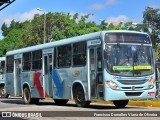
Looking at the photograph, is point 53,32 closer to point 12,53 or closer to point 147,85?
point 12,53

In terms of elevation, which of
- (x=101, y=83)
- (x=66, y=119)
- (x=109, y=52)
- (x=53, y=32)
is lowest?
(x=66, y=119)

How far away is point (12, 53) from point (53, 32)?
26752 mm

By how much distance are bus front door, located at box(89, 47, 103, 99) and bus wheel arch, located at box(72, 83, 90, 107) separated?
2.25ft

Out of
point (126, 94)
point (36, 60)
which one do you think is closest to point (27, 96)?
point (36, 60)

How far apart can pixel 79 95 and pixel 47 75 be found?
10.3ft

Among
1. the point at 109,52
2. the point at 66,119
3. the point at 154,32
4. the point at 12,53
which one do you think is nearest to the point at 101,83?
the point at 109,52

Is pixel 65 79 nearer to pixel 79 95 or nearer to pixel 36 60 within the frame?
pixel 79 95

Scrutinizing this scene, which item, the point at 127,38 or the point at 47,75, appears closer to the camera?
the point at 127,38

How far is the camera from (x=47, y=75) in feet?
64.7

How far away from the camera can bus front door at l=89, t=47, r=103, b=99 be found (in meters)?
15.8

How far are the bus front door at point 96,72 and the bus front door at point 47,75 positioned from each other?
3591 millimetres

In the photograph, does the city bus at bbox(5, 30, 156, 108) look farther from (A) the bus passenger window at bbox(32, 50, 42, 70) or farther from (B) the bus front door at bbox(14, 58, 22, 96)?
(B) the bus front door at bbox(14, 58, 22, 96)

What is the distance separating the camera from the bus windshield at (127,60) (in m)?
15.6

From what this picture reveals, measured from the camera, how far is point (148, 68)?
16.2 meters
